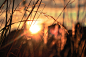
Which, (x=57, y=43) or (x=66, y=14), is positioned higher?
(x=66, y=14)

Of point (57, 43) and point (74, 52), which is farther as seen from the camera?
point (57, 43)

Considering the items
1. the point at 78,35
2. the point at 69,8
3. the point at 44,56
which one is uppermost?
the point at 69,8

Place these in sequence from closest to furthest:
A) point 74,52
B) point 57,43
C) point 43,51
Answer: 1. point 74,52
2. point 43,51
3. point 57,43

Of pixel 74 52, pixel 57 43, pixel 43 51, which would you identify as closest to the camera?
pixel 74 52

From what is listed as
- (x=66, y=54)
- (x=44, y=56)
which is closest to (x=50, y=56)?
(x=44, y=56)

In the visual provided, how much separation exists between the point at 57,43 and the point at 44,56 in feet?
0.93

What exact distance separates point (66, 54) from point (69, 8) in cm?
57

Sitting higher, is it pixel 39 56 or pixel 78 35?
pixel 78 35

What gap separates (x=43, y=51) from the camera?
110cm

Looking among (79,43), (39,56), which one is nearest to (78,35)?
(79,43)

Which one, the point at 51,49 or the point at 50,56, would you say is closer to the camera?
the point at 50,56

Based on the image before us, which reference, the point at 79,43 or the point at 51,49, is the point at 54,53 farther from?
the point at 79,43

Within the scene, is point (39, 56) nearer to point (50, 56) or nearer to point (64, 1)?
point (50, 56)

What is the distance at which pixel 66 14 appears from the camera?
114cm
